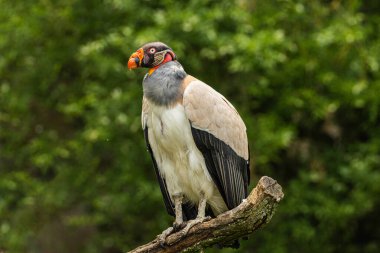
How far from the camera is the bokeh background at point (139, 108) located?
838cm

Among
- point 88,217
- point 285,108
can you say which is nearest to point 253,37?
point 285,108

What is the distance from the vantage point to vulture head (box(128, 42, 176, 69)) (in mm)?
5340

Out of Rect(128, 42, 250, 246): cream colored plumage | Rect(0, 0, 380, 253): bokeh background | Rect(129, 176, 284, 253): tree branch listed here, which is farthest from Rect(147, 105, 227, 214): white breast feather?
Rect(0, 0, 380, 253): bokeh background

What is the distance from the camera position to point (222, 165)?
210 inches

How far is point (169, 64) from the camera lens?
211 inches

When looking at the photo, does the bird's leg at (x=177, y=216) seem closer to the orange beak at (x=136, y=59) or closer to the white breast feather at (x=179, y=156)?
the white breast feather at (x=179, y=156)

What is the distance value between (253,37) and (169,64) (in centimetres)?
304

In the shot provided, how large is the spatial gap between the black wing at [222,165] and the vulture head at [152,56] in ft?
1.75

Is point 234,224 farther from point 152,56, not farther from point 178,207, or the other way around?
point 152,56

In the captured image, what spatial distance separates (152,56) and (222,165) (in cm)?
87

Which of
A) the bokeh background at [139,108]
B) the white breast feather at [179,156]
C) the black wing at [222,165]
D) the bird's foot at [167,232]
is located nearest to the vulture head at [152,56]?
the white breast feather at [179,156]

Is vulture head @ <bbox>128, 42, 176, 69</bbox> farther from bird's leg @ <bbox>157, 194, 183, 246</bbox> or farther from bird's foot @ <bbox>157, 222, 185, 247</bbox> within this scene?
bird's foot @ <bbox>157, 222, 185, 247</bbox>

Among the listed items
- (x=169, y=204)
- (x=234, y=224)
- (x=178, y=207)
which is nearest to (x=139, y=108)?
(x=169, y=204)

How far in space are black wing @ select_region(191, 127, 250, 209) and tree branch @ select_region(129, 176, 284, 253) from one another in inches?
21.2
